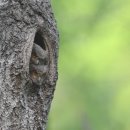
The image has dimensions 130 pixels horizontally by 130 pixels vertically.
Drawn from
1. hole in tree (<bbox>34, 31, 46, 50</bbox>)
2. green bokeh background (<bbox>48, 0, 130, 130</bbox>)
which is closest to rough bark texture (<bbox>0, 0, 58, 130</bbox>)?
hole in tree (<bbox>34, 31, 46, 50</bbox>)

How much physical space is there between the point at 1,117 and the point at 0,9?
0.35 metres

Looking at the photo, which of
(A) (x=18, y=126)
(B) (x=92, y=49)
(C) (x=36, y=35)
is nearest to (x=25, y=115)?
(A) (x=18, y=126)

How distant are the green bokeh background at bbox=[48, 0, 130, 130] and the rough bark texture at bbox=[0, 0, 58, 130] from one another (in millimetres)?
6073

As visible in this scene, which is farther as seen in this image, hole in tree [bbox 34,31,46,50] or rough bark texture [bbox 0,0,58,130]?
hole in tree [bbox 34,31,46,50]

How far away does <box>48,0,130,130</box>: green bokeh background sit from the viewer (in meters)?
8.55

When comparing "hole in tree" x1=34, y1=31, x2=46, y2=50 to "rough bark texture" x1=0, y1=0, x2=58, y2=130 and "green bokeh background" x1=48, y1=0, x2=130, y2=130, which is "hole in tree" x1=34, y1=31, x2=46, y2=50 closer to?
"rough bark texture" x1=0, y1=0, x2=58, y2=130

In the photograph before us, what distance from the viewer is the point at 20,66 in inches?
88.2

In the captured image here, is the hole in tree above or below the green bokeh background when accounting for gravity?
below

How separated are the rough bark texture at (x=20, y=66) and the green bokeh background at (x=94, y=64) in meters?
6.07

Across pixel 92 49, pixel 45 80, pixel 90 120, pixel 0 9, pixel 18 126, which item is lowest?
pixel 18 126

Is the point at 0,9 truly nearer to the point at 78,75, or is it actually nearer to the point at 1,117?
the point at 1,117

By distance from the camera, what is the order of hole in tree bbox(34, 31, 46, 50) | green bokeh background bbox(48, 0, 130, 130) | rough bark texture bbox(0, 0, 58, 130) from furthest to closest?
green bokeh background bbox(48, 0, 130, 130) → hole in tree bbox(34, 31, 46, 50) → rough bark texture bbox(0, 0, 58, 130)

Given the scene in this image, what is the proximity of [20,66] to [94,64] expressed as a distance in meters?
6.31

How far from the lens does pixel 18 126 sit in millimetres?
2244
